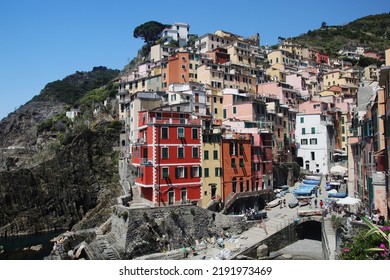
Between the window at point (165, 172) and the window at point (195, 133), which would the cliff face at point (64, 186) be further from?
the window at point (195, 133)

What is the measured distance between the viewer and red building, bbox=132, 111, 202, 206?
19.6 m

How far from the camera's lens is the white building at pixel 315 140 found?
32.6 metres

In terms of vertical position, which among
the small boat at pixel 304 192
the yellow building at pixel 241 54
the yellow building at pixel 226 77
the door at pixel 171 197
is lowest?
the small boat at pixel 304 192

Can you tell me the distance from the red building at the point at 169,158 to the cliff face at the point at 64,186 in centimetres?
1255

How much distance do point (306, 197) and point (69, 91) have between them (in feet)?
113

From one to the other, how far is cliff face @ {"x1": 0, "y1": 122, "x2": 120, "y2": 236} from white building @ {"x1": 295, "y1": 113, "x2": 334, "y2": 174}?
18690 mm

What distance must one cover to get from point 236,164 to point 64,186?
19.7 metres

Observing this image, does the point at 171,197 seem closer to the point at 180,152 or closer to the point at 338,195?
the point at 180,152

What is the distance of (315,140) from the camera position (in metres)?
33.3

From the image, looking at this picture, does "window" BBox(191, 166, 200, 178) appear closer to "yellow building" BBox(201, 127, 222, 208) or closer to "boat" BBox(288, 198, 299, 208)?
"yellow building" BBox(201, 127, 222, 208)

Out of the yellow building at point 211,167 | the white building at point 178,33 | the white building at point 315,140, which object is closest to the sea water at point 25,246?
the yellow building at point 211,167

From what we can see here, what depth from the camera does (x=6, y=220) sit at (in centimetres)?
3216

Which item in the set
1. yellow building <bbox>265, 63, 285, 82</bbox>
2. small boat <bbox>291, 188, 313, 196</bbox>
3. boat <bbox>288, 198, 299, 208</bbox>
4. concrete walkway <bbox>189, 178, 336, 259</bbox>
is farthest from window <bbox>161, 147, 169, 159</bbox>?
yellow building <bbox>265, 63, 285, 82</bbox>

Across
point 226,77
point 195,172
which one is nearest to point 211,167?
point 195,172
